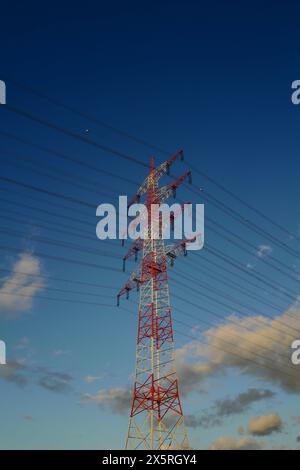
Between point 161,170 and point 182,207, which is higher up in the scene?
point 161,170

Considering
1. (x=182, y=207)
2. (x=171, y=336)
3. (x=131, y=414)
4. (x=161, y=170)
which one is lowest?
(x=131, y=414)

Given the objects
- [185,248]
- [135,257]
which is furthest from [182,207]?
[135,257]

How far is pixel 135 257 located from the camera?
131 ft

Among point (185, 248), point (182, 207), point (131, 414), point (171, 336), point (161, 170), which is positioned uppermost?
point (161, 170)
